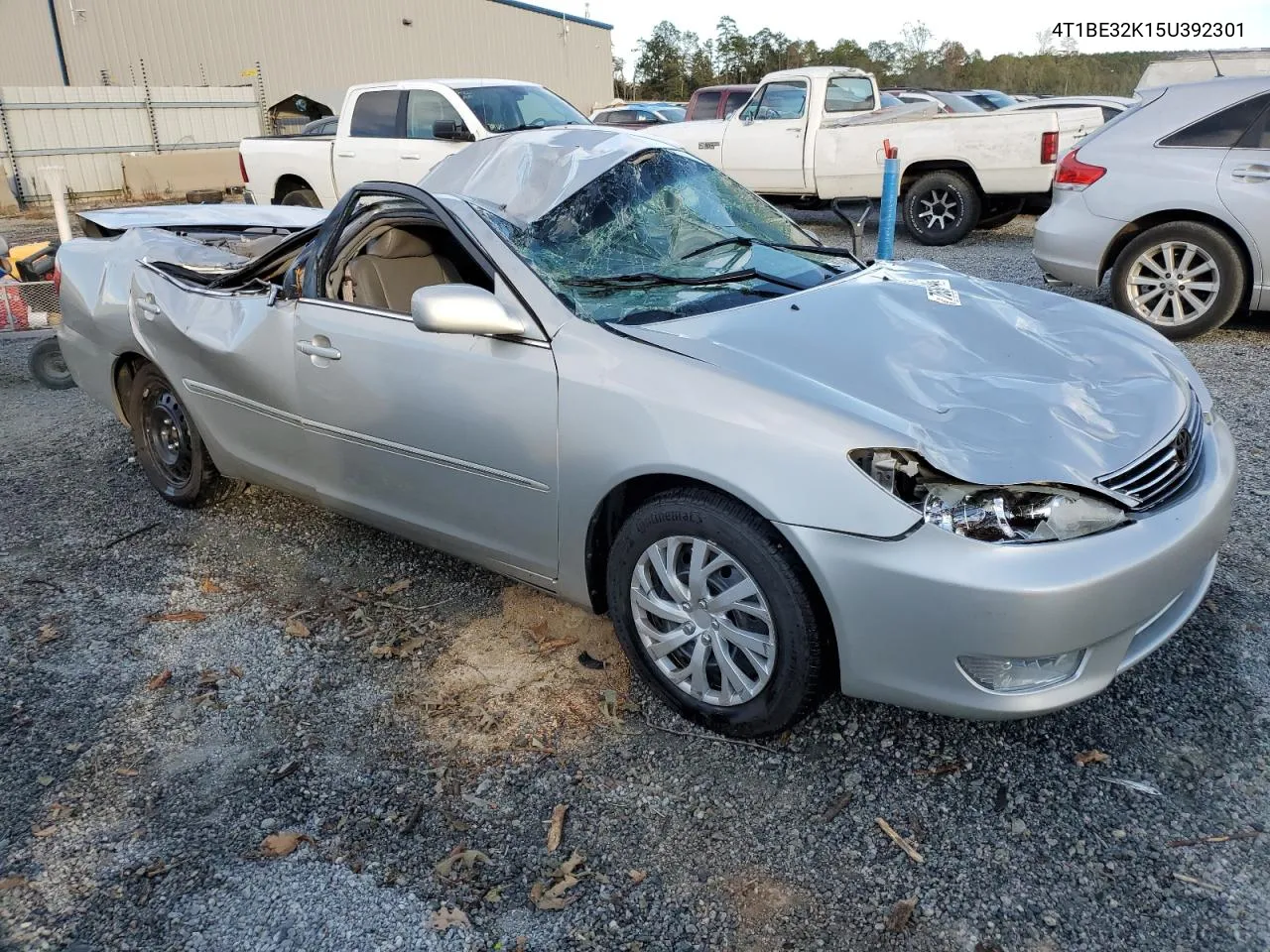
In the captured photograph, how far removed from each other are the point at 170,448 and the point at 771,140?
368 inches

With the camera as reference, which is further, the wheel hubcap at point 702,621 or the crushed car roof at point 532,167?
the crushed car roof at point 532,167

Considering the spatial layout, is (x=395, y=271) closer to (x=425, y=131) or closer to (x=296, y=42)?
(x=425, y=131)

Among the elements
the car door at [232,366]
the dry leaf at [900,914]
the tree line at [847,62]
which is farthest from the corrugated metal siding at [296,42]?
the dry leaf at [900,914]

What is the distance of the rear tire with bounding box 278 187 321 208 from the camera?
12.1 m

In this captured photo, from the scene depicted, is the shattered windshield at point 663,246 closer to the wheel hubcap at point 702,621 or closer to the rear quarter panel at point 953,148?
the wheel hubcap at point 702,621

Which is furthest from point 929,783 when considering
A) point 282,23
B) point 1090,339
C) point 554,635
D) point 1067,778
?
point 282,23

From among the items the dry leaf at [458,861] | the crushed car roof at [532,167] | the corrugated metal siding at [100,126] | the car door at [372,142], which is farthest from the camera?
the corrugated metal siding at [100,126]

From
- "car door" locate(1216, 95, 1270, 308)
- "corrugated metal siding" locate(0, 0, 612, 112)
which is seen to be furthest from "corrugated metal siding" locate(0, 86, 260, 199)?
"car door" locate(1216, 95, 1270, 308)

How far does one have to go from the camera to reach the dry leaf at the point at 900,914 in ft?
7.45

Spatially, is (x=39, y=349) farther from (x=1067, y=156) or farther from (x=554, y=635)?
(x=1067, y=156)

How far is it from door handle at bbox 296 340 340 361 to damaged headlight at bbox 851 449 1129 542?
6.61ft

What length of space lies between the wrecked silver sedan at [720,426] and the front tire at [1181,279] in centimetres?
355

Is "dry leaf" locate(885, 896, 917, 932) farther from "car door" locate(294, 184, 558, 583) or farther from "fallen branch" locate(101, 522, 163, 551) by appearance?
"fallen branch" locate(101, 522, 163, 551)

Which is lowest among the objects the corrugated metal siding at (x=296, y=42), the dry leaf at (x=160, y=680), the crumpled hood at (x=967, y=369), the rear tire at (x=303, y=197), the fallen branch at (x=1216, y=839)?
the fallen branch at (x=1216, y=839)
